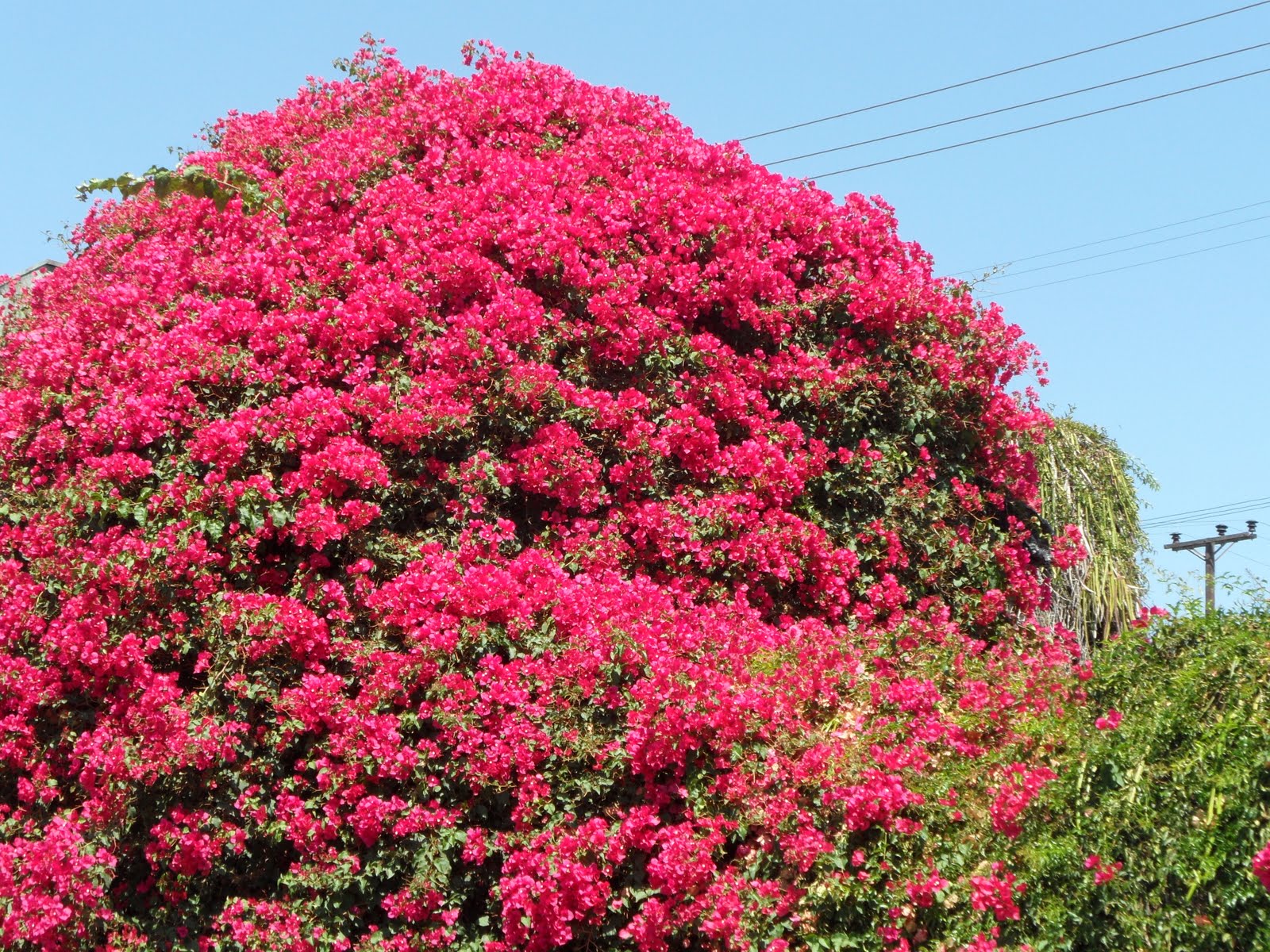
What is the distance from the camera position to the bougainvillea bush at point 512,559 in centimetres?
527

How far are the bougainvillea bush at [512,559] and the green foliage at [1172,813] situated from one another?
200 mm

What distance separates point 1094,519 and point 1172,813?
31.6ft

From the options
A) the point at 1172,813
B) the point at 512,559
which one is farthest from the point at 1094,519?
the point at 1172,813

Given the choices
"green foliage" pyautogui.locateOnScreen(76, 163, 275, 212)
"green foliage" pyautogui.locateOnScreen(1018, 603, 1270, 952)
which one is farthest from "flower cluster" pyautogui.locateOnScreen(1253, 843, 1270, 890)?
"green foliage" pyautogui.locateOnScreen(76, 163, 275, 212)

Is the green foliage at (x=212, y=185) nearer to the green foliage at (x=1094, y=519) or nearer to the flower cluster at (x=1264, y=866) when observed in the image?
the flower cluster at (x=1264, y=866)

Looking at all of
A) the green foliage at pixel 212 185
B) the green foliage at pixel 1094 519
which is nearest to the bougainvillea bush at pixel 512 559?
the green foliage at pixel 212 185

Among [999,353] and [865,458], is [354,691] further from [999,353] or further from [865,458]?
[999,353]

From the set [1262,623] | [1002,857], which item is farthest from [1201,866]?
[1262,623]

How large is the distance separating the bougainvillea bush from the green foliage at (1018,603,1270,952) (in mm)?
200

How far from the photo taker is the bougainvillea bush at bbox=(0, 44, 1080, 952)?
5.27 m

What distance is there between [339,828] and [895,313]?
4602 millimetres

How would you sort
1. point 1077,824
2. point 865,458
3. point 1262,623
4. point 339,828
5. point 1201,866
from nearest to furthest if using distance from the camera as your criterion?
point 1201,866
point 1077,824
point 1262,623
point 339,828
point 865,458

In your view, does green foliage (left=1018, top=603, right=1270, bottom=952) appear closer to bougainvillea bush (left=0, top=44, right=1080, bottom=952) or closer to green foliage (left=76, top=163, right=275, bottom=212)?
bougainvillea bush (left=0, top=44, right=1080, bottom=952)

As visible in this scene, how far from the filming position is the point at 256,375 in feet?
21.5
